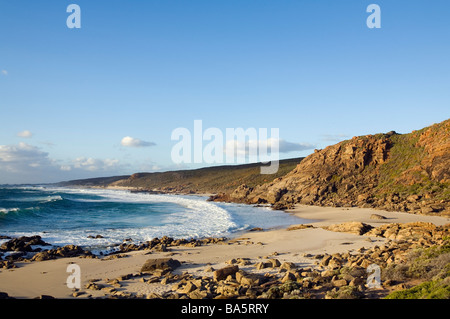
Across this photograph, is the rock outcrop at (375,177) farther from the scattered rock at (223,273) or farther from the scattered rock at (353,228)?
the scattered rock at (223,273)

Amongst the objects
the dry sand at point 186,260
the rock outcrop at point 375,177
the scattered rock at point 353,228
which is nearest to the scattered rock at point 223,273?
the dry sand at point 186,260

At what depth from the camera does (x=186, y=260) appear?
16719 millimetres

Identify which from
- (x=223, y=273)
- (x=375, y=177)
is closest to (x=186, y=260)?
(x=223, y=273)

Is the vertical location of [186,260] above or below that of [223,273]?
below

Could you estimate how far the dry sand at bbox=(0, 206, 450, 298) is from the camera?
12400mm

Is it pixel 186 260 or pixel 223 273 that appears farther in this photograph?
pixel 186 260

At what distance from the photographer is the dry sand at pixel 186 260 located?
40.7 ft

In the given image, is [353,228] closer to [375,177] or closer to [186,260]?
[186,260]

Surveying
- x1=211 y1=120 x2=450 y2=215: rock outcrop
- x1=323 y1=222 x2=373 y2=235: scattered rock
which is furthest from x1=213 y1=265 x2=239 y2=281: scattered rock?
x1=211 y1=120 x2=450 y2=215: rock outcrop

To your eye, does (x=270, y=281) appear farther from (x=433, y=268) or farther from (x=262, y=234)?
(x=262, y=234)

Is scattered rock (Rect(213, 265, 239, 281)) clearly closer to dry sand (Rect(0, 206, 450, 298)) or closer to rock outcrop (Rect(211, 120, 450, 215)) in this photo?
dry sand (Rect(0, 206, 450, 298))
